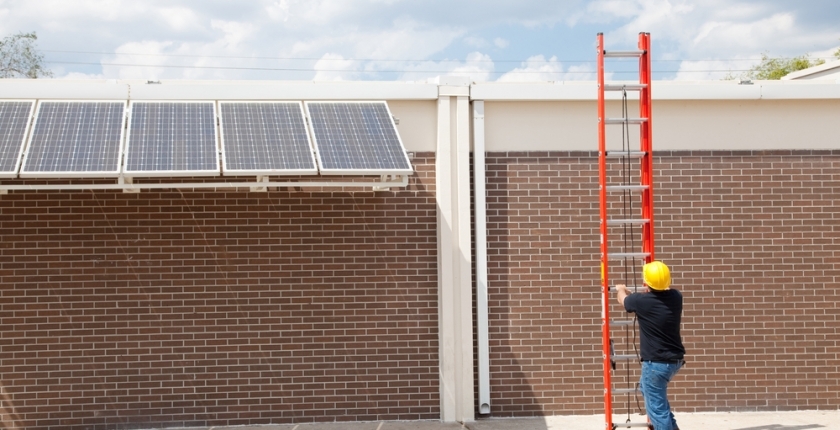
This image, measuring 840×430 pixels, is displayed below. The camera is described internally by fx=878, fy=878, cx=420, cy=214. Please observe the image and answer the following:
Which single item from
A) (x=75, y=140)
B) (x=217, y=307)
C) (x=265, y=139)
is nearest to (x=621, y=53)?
(x=265, y=139)

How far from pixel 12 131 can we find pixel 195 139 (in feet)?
5.87

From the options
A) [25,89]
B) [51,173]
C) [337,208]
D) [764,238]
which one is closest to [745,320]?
[764,238]

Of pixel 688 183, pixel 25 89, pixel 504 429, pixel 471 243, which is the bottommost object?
pixel 504 429

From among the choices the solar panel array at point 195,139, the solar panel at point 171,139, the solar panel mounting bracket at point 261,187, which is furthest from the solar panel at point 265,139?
the solar panel mounting bracket at point 261,187

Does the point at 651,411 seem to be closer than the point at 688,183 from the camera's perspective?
Yes

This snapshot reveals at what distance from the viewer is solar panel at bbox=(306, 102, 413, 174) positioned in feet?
28.1

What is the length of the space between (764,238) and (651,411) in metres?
3.49

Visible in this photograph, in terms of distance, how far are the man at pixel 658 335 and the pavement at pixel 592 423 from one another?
6.29 ft

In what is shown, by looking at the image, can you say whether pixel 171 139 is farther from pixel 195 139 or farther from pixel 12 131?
pixel 12 131

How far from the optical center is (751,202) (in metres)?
10.0

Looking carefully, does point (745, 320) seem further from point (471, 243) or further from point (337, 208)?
point (337, 208)

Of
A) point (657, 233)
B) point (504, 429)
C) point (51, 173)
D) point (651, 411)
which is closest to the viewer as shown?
point (651, 411)

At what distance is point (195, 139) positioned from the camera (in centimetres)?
884

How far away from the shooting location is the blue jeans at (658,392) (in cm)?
739
